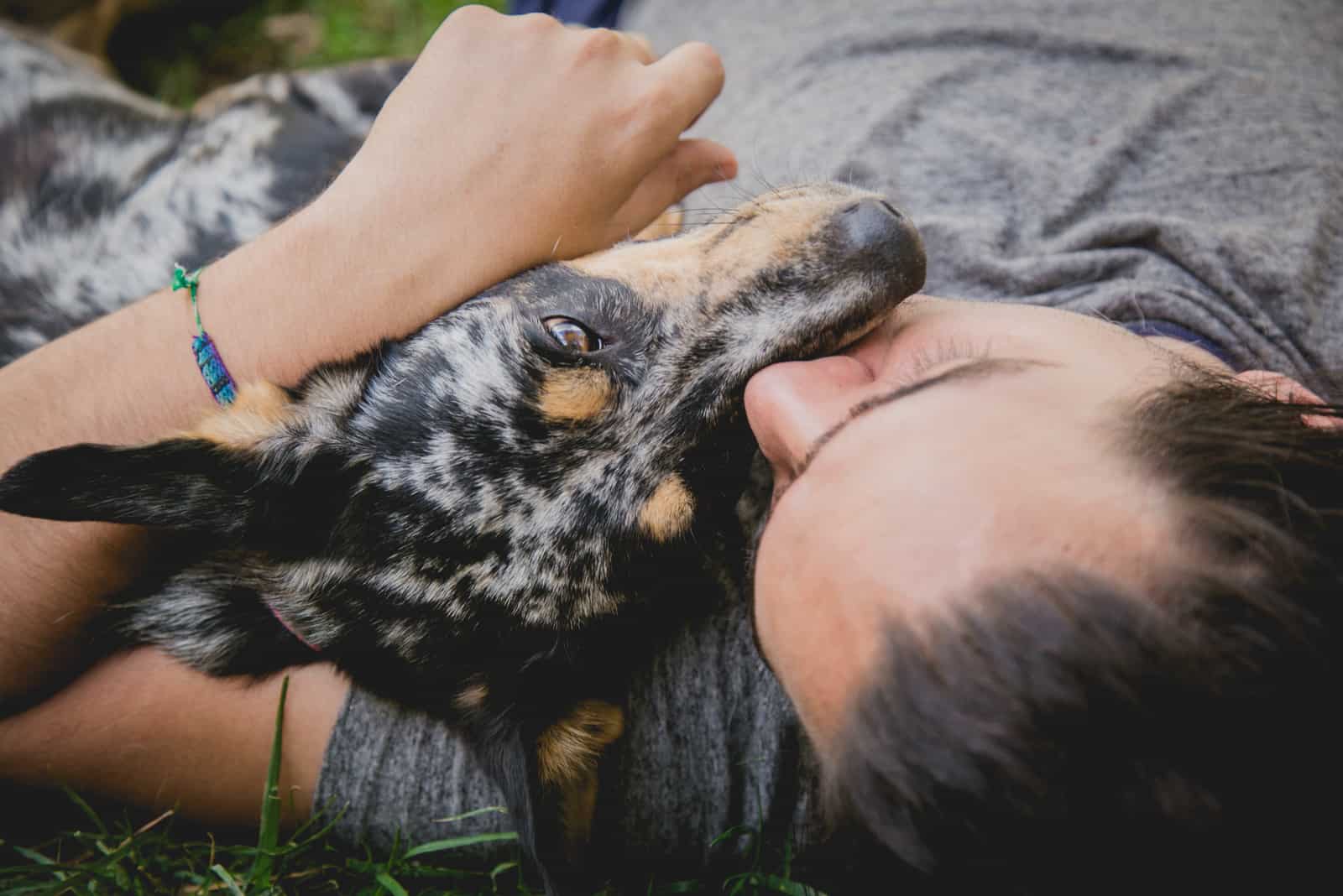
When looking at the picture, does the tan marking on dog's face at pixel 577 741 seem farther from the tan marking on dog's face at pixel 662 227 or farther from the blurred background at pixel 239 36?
the blurred background at pixel 239 36

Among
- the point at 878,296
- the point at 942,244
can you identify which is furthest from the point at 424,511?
the point at 942,244

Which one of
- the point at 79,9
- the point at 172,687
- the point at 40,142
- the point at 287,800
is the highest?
the point at 79,9

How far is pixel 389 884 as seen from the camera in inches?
79.6

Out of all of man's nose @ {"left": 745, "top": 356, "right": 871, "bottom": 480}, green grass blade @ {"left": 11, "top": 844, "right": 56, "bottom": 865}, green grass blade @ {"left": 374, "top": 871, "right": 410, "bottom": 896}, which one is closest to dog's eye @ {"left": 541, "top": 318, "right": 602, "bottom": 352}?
man's nose @ {"left": 745, "top": 356, "right": 871, "bottom": 480}

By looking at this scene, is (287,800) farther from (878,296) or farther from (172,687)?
(878,296)

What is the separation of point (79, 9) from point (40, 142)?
1.38 metres

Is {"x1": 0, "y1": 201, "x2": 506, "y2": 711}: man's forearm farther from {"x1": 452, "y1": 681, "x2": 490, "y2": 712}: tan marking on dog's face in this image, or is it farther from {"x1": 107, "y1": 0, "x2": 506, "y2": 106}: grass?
{"x1": 107, "y1": 0, "x2": 506, "y2": 106}: grass

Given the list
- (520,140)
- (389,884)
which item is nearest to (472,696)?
(389,884)

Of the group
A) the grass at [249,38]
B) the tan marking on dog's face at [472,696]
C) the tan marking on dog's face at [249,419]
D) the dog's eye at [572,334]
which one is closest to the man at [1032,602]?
the tan marking on dog's face at [472,696]

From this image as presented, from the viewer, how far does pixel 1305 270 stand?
83.3 inches

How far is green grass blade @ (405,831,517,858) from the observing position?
1998 millimetres

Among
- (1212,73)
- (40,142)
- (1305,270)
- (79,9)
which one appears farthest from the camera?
(79,9)

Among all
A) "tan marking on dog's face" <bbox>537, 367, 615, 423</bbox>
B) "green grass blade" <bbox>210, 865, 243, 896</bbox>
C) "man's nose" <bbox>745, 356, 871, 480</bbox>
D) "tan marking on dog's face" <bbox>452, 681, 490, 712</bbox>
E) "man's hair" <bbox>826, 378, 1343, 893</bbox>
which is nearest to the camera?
"man's hair" <bbox>826, 378, 1343, 893</bbox>

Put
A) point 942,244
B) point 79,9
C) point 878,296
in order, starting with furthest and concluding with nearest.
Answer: point 79,9, point 942,244, point 878,296
